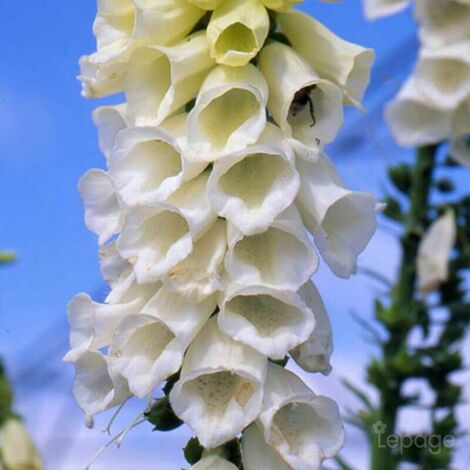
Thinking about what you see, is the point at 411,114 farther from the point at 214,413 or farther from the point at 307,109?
the point at 214,413

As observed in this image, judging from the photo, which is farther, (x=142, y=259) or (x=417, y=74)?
(x=417, y=74)

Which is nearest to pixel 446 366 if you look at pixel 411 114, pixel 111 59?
pixel 411 114

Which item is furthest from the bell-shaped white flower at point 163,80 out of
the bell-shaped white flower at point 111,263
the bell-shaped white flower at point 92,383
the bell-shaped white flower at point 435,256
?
the bell-shaped white flower at point 435,256

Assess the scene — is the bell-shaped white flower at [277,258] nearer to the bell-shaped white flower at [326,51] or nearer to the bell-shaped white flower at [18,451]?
the bell-shaped white flower at [326,51]

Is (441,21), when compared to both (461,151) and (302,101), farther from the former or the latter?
(302,101)

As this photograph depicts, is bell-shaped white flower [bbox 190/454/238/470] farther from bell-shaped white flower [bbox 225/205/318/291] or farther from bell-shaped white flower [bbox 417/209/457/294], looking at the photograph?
bell-shaped white flower [bbox 417/209/457/294]
